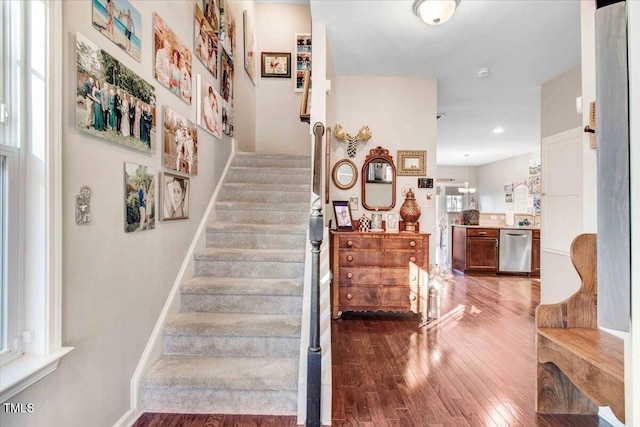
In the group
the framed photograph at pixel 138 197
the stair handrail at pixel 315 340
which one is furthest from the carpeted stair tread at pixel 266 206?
the stair handrail at pixel 315 340

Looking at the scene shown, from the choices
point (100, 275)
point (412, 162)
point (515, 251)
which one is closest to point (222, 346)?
point (100, 275)

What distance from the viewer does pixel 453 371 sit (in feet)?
7.43

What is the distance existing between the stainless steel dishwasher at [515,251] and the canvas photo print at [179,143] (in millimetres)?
Result: 5902

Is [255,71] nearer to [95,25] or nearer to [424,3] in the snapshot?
[424,3]

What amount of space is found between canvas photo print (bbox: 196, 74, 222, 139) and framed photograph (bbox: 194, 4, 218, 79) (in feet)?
0.52

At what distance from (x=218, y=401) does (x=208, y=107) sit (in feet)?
7.49

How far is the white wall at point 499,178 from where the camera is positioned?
25.8 feet

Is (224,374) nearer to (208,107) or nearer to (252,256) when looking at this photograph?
(252,256)

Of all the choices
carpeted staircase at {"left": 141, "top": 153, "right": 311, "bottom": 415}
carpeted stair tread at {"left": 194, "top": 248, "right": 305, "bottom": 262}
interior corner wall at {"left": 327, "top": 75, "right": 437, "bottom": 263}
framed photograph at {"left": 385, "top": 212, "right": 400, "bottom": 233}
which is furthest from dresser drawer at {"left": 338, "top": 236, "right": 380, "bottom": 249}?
carpeted stair tread at {"left": 194, "top": 248, "right": 305, "bottom": 262}

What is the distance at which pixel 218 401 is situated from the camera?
175cm

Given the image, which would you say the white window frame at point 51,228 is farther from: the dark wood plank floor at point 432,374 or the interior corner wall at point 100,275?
the dark wood plank floor at point 432,374

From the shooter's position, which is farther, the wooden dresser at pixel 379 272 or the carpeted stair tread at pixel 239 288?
the wooden dresser at pixel 379 272

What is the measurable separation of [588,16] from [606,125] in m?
2.28

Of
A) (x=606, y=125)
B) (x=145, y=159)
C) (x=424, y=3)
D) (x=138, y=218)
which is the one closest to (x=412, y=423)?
(x=606, y=125)
